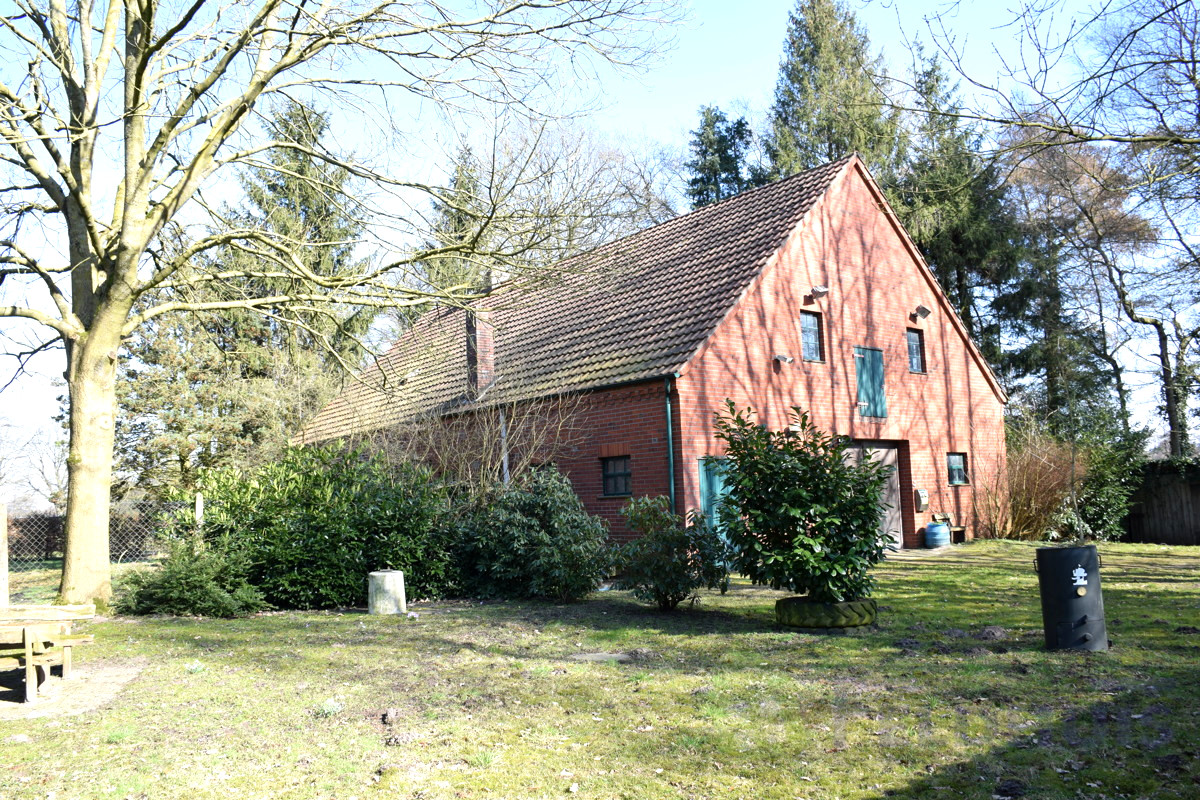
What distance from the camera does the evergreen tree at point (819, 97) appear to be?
3631 centimetres

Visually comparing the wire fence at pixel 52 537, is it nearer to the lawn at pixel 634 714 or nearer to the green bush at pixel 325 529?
the green bush at pixel 325 529

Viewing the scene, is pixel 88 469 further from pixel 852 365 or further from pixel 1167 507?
pixel 1167 507

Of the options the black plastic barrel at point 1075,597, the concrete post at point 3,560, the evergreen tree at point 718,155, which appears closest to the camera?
the black plastic barrel at point 1075,597

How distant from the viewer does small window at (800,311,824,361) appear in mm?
19656

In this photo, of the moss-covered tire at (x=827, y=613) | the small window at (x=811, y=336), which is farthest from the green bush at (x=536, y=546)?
the small window at (x=811, y=336)

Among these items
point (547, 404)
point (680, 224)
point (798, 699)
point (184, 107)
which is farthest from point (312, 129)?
point (680, 224)

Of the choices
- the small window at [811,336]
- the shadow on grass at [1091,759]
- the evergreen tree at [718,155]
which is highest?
the evergreen tree at [718,155]

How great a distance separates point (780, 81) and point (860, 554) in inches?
1315

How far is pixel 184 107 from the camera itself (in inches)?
463

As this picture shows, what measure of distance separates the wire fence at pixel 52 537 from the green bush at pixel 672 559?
19.3m

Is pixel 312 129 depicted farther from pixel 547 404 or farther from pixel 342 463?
pixel 547 404

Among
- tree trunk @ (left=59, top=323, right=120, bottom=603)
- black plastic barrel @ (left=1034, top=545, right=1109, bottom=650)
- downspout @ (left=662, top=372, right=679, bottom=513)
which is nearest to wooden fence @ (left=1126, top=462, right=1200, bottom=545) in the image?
downspout @ (left=662, top=372, right=679, bottom=513)

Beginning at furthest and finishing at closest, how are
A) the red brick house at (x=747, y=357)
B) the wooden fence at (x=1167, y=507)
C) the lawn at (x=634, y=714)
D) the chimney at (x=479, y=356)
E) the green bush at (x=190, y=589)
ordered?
the wooden fence at (x=1167, y=507) → the chimney at (x=479, y=356) → the red brick house at (x=747, y=357) → the green bush at (x=190, y=589) → the lawn at (x=634, y=714)

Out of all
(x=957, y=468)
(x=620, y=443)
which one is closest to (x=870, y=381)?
(x=957, y=468)
